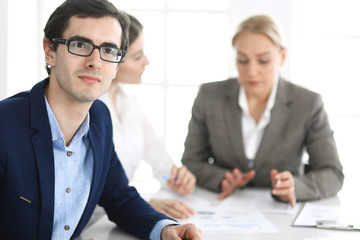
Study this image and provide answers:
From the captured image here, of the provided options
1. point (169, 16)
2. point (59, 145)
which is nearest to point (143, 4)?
point (169, 16)

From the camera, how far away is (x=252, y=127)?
2383mm

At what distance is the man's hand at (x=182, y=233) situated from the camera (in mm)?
1365

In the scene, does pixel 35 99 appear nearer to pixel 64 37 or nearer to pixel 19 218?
pixel 64 37

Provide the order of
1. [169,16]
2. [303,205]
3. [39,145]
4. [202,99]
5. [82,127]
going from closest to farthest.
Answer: [39,145] < [82,127] < [303,205] < [202,99] < [169,16]

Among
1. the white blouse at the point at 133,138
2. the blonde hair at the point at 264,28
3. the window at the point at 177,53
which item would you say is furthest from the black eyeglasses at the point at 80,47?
the window at the point at 177,53

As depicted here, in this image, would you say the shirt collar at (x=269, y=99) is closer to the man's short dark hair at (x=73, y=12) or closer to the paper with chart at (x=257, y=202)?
the paper with chart at (x=257, y=202)

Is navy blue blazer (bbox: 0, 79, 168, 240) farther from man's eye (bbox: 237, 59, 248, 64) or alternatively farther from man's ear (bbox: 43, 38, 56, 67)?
man's eye (bbox: 237, 59, 248, 64)

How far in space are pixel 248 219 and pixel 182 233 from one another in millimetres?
418

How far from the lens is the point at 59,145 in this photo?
135 centimetres

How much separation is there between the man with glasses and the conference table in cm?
17

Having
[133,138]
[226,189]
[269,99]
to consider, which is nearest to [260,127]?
[269,99]

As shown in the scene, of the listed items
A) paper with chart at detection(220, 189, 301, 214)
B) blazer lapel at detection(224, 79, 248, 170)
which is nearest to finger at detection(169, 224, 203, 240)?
paper with chart at detection(220, 189, 301, 214)

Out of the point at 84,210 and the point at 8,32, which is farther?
the point at 8,32

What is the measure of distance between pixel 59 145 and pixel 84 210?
0.75ft
